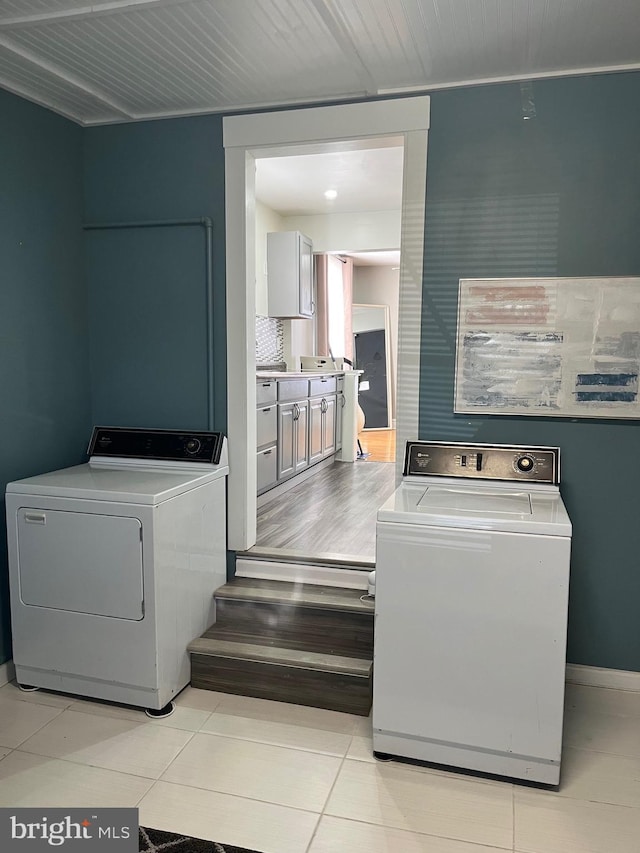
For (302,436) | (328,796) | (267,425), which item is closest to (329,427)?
(302,436)

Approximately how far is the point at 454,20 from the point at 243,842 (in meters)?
2.71

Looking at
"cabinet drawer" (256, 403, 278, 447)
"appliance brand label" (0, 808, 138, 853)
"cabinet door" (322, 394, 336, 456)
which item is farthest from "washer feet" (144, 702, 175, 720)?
"cabinet door" (322, 394, 336, 456)

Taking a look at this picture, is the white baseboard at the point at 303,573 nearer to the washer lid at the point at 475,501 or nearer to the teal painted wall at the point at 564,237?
the washer lid at the point at 475,501

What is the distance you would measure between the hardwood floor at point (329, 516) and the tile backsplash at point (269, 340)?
50.8 inches

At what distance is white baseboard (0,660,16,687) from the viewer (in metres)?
2.71

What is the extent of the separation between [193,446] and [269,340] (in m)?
3.45

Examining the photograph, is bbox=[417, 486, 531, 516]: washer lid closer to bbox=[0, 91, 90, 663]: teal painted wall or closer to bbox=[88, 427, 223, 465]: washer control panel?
bbox=[88, 427, 223, 465]: washer control panel

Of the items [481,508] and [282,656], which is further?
[282,656]

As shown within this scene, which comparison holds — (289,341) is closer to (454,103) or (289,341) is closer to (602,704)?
(454,103)

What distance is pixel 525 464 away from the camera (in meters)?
2.62

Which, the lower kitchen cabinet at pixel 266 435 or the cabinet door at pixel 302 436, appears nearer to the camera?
the lower kitchen cabinet at pixel 266 435

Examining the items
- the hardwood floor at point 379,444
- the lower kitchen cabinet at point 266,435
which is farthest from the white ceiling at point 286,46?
the hardwood floor at point 379,444

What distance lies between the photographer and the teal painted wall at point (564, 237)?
2535 mm

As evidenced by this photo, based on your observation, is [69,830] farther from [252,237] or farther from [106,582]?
[252,237]
